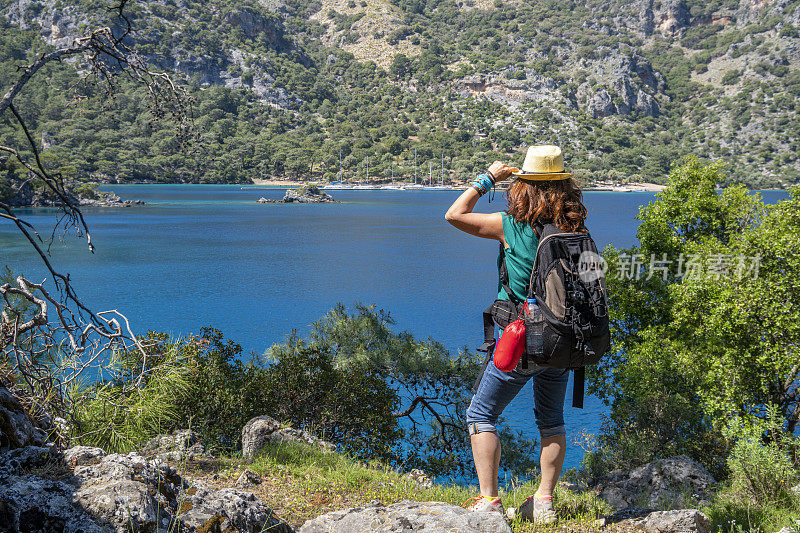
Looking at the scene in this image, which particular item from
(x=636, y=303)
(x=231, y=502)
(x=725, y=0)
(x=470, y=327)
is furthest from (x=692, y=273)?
(x=725, y=0)

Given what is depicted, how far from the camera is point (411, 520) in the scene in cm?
248

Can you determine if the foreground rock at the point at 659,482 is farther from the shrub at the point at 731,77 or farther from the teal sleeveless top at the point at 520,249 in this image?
the shrub at the point at 731,77

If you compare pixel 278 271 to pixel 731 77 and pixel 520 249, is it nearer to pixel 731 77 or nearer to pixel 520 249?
pixel 520 249

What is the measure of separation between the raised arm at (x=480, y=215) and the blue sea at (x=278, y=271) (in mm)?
9794

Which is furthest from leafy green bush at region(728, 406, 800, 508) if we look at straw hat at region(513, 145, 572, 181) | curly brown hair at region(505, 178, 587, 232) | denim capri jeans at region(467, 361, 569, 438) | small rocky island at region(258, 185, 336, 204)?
small rocky island at region(258, 185, 336, 204)

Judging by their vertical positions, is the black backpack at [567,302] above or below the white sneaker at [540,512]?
above

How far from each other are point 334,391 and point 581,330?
572cm

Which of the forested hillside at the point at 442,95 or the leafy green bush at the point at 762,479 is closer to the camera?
the leafy green bush at the point at 762,479

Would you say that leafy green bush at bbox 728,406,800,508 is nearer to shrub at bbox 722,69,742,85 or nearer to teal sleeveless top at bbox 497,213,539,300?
teal sleeveless top at bbox 497,213,539,300

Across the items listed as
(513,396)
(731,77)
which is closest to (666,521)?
(513,396)

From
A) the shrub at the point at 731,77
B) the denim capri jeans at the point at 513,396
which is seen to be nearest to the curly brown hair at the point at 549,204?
the denim capri jeans at the point at 513,396

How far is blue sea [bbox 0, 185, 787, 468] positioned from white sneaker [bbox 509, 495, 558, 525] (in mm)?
9081

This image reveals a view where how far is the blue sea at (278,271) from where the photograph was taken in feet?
72.0

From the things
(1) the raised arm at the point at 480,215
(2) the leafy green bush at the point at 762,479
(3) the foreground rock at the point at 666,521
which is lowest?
(2) the leafy green bush at the point at 762,479
